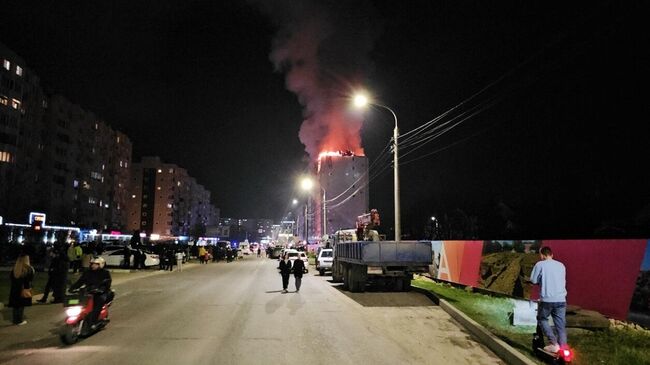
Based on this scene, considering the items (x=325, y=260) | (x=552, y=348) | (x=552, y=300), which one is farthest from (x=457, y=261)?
(x=552, y=348)

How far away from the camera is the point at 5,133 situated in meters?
65.3

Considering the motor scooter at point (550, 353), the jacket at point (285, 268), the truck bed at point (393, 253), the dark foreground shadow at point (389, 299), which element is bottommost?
the dark foreground shadow at point (389, 299)

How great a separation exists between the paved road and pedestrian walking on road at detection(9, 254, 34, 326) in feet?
0.99

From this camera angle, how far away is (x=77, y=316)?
9.66 meters

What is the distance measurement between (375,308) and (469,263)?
22.9 feet

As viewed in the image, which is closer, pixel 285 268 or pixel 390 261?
pixel 390 261

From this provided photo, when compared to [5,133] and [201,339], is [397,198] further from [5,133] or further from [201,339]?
[5,133]

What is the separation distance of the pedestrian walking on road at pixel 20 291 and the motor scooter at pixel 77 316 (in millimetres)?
2460

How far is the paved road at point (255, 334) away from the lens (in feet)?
28.2

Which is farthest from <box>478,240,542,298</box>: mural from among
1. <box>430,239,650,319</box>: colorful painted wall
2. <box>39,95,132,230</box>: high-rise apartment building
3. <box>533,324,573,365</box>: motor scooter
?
<box>39,95,132,230</box>: high-rise apartment building

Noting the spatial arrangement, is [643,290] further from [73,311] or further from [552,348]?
[73,311]

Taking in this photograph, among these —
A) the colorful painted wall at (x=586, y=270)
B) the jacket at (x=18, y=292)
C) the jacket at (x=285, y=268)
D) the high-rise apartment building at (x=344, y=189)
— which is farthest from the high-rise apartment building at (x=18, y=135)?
the high-rise apartment building at (x=344, y=189)

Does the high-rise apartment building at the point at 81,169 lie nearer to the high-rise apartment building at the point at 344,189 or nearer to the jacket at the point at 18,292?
the high-rise apartment building at the point at 344,189

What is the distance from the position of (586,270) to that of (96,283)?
11621 millimetres
